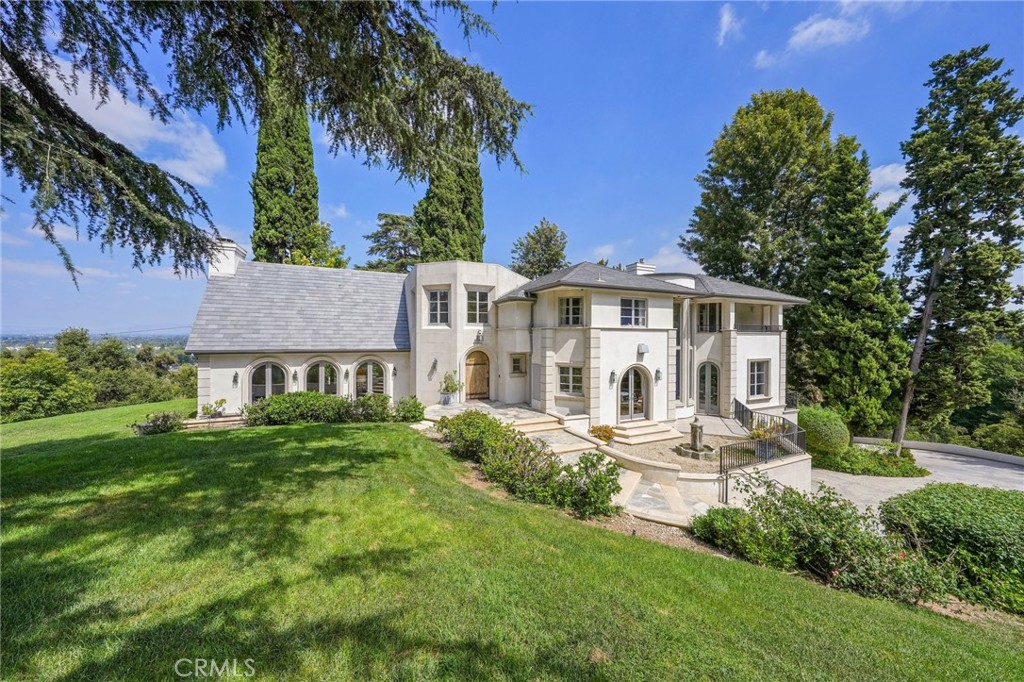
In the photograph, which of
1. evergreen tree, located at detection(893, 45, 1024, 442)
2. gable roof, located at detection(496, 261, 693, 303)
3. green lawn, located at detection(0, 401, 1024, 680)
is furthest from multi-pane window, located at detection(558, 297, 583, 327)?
evergreen tree, located at detection(893, 45, 1024, 442)

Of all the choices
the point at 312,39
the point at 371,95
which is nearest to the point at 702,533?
the point at 371,95

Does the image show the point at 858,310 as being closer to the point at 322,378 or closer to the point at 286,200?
the point at 322,378

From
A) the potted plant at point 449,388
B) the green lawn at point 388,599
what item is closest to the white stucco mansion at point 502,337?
the potted plant at point 449,388

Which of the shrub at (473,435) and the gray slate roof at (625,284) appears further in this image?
the gray slate roof at (625,284)

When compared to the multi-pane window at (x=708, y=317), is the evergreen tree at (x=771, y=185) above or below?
above

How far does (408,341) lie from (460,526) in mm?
13699

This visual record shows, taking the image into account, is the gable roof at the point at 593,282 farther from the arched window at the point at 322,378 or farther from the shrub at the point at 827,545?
the shrub at the point at 827,545

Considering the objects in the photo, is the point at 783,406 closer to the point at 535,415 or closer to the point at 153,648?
the point at 535,415

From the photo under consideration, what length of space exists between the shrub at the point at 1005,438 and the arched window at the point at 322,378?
34709 millimetres

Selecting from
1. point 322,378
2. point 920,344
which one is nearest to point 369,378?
point 322,378

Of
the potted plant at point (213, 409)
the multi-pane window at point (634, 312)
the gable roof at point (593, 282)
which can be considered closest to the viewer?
the potted plant at point (213, 409)

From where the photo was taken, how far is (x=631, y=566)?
5031mm

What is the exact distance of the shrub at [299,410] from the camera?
1304cm

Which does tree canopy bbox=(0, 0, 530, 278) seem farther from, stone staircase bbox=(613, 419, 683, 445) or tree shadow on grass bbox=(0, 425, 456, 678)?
stone staircase bbox=(613, 419, 683, 445)
